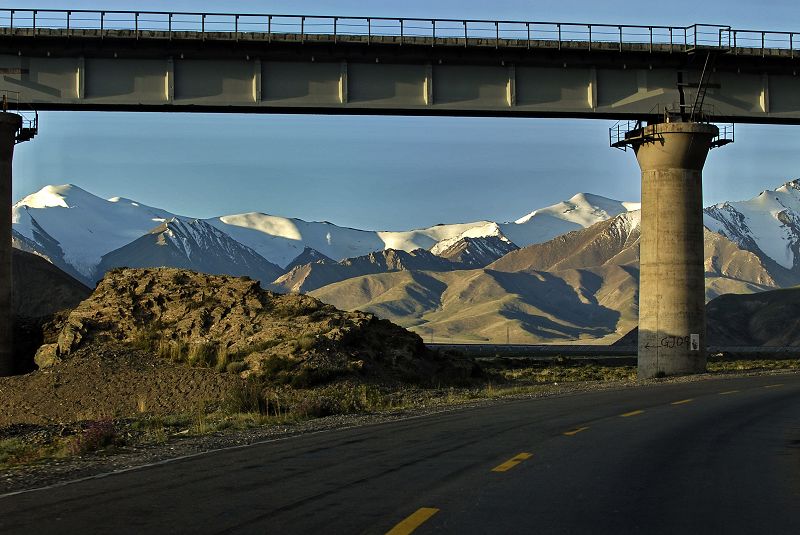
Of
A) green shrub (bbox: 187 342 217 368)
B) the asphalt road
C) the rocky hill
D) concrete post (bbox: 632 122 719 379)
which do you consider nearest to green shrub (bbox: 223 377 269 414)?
the asphalt road

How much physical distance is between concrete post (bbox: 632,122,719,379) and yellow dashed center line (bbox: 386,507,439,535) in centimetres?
3763

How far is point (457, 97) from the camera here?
46375 mm

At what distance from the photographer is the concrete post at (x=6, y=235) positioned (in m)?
42.0

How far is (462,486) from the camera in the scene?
12703mm

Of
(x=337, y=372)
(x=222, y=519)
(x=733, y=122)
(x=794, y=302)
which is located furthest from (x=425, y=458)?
(x=794, y=302)

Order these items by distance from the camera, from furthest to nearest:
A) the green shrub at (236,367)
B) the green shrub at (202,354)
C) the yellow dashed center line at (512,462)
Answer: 1. the green shrub at (202,354)
2. the green shrub at (236,367)
3. the yellow dashed center line at (512,462)

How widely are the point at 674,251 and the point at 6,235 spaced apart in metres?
26.9

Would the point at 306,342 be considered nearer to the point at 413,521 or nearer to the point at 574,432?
the point at 574,432

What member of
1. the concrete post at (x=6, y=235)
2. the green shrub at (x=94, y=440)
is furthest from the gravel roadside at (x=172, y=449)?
the concrete post at (x=6, y=235)

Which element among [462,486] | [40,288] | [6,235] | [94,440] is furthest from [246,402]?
[40,288]

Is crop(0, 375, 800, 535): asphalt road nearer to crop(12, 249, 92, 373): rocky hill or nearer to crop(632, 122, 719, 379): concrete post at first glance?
crop(632, 122, 719, 379): concrete post

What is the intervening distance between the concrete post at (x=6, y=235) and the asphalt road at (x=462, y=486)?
83.3ft

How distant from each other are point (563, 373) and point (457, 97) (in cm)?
1941

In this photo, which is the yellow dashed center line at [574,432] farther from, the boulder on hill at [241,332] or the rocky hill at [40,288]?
the rocky hill at [40,288]
